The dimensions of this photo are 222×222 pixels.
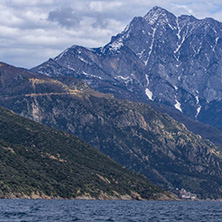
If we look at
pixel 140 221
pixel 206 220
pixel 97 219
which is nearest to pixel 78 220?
pixel 97 219

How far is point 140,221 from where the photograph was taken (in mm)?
177375

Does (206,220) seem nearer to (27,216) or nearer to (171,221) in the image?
(171,221)

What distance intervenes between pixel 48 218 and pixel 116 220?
2162cm

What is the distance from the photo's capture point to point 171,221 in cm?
18062

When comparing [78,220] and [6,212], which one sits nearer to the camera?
[78,220]

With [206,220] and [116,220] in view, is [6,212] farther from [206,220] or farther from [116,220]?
[206,220]

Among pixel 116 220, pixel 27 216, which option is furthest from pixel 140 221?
pixel 27 216

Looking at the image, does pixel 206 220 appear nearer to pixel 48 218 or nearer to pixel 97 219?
pixel 97 219

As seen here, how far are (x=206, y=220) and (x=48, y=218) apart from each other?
54623mm

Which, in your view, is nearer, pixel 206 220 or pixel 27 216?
pixel 27 216

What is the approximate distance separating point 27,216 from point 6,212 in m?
11.7

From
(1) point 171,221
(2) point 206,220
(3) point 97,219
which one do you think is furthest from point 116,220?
(2) point 206,220

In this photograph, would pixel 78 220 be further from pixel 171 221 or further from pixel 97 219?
pixel 171 221

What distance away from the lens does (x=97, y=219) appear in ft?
582
